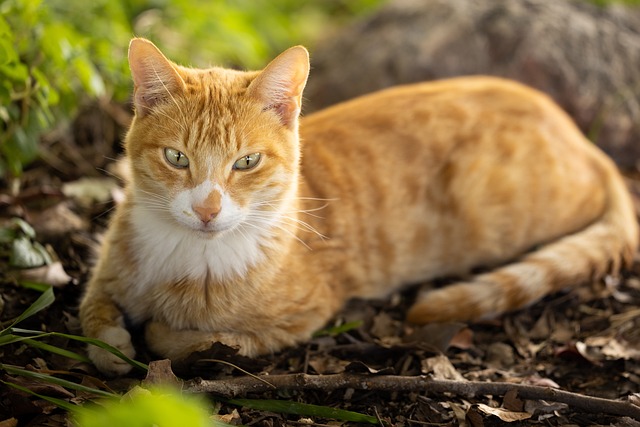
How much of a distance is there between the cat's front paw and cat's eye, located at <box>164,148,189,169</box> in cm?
80

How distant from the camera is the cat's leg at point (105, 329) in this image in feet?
9.53

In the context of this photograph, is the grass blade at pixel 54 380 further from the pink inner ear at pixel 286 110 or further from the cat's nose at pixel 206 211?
the pink inner ear at pixel 286 110

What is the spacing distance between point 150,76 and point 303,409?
1.53 m

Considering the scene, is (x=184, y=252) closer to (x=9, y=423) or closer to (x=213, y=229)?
(x=213, y=229)

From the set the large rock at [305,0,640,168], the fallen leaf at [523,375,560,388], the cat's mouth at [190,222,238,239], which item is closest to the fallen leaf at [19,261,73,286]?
the cat's mouth at [190,222,238,239]

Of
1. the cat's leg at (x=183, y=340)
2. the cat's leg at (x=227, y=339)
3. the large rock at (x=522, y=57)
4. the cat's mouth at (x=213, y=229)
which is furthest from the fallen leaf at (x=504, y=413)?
the large rock at (x=522, y=57)

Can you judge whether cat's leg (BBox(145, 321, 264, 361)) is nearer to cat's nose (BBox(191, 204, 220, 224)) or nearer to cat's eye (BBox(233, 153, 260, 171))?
cat's nose (BBox(191, 204, 220, 224))

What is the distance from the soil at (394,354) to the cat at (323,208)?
0.12 metres

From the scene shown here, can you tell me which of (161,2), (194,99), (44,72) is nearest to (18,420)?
(194,99)

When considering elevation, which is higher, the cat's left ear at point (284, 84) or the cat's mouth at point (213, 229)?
the cat's left ear at point (284, 84)

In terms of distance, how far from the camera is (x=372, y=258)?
3.93m

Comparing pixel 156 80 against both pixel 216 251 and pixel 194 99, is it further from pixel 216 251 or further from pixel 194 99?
pixel 216 251

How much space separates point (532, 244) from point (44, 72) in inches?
120

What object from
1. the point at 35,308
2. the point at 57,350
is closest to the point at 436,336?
the point at 57,350
